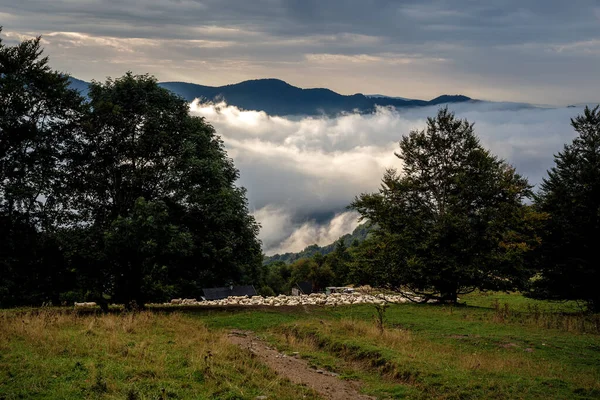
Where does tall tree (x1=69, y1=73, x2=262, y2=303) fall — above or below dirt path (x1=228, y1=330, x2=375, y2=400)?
above

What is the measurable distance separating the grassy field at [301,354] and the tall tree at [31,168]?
8.25 m

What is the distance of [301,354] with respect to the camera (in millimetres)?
16609

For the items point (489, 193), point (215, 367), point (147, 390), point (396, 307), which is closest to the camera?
point (147, 390)

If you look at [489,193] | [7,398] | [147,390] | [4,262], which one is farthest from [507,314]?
[4,262]

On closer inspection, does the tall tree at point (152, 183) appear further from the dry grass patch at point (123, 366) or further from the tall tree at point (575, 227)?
the tall tree at point (575, 227)

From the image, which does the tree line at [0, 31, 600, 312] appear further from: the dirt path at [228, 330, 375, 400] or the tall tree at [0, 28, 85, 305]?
Answer: the dirt path at [228, 330, 375, 400]

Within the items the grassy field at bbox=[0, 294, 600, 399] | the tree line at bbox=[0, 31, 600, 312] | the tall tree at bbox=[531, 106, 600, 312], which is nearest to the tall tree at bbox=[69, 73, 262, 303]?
the tree line at bbox=[0, 31, 600, 312]

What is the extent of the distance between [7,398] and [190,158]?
18891 millimetres

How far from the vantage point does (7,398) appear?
977 cm

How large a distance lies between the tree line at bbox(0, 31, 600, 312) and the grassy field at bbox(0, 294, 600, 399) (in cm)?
668

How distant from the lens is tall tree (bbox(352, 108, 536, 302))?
1238 inches

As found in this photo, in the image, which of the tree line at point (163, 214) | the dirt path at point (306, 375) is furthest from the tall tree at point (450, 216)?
the dirt path at point (306, 375)

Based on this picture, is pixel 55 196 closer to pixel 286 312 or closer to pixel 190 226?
pixel 190 226

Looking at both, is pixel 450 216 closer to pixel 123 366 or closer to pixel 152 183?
pixel 152 183
